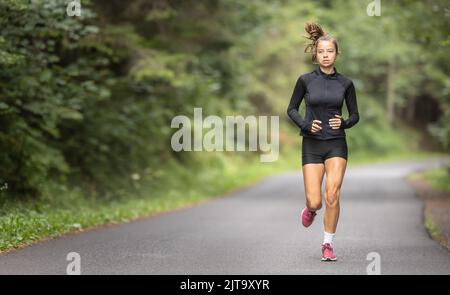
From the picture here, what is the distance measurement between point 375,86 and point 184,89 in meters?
45.2

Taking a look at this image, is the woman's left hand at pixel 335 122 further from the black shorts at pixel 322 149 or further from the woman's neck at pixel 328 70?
the woman's neck at pixel 328 70

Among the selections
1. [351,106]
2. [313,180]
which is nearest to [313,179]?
[313,180]

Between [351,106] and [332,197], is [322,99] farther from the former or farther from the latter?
[332,197]

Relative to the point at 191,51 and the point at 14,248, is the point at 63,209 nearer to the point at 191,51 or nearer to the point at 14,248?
the point at 14,248

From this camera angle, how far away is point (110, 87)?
56.6 ft

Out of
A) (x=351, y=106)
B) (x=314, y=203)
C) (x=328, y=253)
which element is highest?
(x=351, y=106)

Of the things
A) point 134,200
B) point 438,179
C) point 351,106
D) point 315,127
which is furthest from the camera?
point 438,179

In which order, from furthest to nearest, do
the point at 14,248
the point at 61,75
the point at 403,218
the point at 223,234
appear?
1. the point at 403,218
2. the point at 61,75
3. the point at 223,234
4. the point at 14,248

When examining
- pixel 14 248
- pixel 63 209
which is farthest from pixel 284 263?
pixel 63 209

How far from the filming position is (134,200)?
684 inches

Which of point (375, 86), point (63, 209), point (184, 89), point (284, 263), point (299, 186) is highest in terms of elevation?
point (375, 86)

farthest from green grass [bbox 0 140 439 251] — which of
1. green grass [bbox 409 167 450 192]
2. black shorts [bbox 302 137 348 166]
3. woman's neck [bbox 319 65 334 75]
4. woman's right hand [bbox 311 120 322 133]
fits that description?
green grass [bbox 409 167 450 192]

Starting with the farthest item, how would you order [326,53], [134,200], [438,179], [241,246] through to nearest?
[438,179] → [134,200] → [241,246] → [326,53]

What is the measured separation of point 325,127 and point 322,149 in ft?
0.76
